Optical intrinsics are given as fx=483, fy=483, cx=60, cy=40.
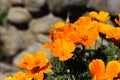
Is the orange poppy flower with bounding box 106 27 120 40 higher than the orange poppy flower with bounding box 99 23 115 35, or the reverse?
the orange poppy flower with bounding box 99 23 115 35

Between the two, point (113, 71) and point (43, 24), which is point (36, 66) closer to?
point (113, 71)

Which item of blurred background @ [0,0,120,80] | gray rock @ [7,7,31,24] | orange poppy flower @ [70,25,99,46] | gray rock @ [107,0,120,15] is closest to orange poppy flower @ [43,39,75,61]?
orange poppy flower @ [70,25,99,46]

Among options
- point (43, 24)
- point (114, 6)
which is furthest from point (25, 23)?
point (114, 6)

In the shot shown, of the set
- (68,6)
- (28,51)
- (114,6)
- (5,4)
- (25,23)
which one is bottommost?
(114,6)

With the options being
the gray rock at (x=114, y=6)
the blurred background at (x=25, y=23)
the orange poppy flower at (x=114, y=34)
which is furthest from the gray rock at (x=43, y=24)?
the orange poppy flower at (x=114, y=34)

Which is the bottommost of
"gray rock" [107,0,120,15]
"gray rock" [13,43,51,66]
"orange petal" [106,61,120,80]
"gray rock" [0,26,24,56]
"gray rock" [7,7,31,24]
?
"orange petal" [106,61,120,80]

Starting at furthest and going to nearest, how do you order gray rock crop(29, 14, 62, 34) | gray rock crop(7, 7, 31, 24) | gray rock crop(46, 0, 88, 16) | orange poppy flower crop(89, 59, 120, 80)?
1. gray rock crop(7, 7, 31, 24)
2. gray rock crop(29, 14, 62, 34)
3. gray rock crop(46, 0, 88, 16)
4. orange poppy flower crop(89, 59, 120, 80)

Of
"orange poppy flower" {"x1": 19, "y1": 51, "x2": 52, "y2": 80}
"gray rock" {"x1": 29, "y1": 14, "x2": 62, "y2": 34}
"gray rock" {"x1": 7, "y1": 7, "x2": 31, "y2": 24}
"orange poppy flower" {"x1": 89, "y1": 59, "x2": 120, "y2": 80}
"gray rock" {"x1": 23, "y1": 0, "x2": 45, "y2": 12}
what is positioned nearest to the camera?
"orange poppy flower" {"x1": 89, "y1": 59, "x2": 120, "y2": 80}

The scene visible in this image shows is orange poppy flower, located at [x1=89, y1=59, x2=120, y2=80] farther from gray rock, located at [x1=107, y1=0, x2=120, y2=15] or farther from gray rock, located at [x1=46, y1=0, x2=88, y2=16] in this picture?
gray rock, located at [x1=46, y1=0, x2=88, y2=16]
